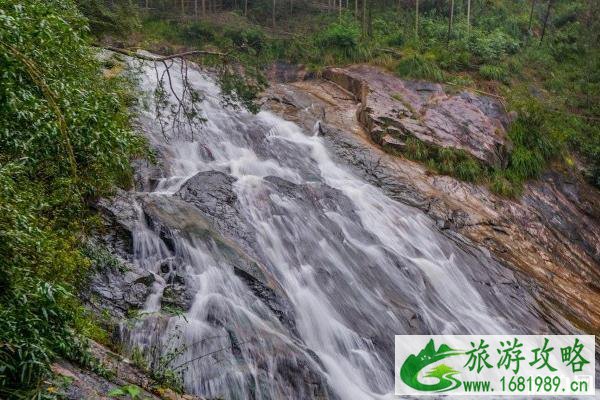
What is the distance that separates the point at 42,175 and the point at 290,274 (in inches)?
209

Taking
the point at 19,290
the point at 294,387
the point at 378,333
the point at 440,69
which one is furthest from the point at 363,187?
the point at 19,290

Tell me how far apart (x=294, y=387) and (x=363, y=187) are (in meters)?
7.80

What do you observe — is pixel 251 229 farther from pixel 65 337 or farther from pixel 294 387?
pixel 65 337

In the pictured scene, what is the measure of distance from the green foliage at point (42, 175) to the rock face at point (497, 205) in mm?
9571

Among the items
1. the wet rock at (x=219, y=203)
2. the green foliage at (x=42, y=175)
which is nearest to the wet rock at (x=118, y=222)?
the green foliage at (x=42, y=175)

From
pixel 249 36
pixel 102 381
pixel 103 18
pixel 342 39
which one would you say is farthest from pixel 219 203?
pixel 249 36

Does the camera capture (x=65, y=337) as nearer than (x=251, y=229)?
Yes

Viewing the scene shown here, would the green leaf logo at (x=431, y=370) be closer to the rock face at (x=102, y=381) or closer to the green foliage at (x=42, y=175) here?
the rock face at (x=102, y=381)

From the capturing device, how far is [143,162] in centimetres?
1159

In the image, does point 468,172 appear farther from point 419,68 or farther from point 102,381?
point 102,381

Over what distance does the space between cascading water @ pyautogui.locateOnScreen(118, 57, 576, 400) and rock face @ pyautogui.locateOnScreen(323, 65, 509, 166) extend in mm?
2990

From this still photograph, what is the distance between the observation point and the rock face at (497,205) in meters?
13.1

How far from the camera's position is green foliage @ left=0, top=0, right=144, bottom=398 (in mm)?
3852

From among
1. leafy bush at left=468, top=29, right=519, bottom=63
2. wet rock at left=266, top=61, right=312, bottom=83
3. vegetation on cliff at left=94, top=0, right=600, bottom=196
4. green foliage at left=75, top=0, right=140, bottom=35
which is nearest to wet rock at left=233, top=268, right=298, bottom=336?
green foliage at left=75, top=0, right=140, bottom=35
